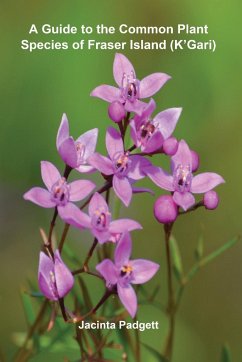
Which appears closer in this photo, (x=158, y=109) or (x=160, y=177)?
(x=160, y=177)

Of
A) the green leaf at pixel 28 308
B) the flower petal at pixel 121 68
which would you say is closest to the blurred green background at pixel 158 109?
the green leaf at pixel 28 308

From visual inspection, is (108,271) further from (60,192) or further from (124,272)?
(60,192)

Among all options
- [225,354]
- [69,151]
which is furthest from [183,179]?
[225,354]

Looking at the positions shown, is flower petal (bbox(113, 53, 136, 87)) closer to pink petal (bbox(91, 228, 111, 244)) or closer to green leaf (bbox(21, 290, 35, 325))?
pink petal (bbox(91, 228, 111, 244))

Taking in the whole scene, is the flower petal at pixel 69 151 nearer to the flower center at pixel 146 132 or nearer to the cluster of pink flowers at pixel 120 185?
the cluster of pink flowers at pixel 120 185

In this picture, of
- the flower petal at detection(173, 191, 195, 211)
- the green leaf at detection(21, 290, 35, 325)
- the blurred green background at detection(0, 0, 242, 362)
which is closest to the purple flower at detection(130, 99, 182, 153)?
the flower petal at detection(173, 191, 195, 211)
